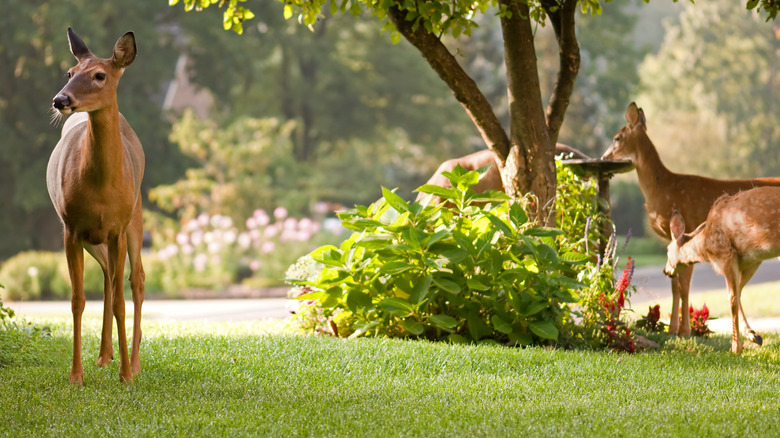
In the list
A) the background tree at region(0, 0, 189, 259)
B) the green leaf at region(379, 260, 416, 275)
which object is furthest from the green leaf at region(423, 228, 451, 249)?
the background tree at region(0, 0, 189, 259)

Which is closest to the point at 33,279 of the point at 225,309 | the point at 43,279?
the point at 43,279

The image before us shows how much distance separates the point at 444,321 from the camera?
6.72 meters

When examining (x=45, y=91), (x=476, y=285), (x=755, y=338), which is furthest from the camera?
(x=45, y=91)

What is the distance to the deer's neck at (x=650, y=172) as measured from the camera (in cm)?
848

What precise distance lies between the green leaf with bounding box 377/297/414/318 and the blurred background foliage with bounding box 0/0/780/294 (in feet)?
48.6

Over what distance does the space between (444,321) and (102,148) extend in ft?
10.1

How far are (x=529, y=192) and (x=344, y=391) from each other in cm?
342

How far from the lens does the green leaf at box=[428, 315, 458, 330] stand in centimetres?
671

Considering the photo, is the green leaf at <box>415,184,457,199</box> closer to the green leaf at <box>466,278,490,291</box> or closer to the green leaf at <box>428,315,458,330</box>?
the green leaf at <box>466,278,490,291</box>

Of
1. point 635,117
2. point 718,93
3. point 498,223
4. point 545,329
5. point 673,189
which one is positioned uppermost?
point 718,93

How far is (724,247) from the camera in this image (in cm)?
685

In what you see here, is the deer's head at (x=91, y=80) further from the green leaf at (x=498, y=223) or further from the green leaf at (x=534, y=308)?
the green leaf at (x=534, y=308)

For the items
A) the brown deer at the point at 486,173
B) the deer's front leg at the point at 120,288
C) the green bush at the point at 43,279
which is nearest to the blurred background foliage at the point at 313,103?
the green bush at the point at 43,279

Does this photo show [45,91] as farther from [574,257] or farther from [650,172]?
[574,257]
